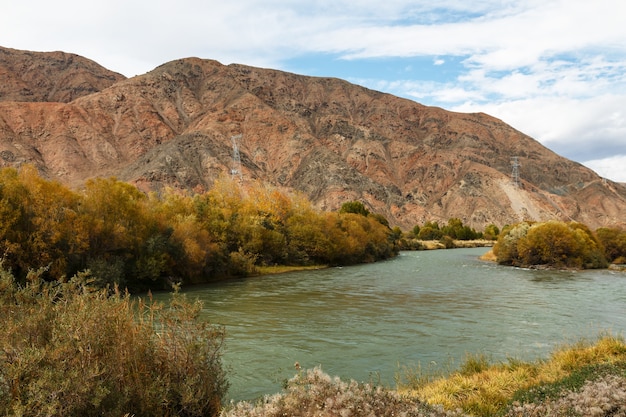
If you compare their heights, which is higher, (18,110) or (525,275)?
(18,110)

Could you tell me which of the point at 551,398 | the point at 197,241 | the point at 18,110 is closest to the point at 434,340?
the point at 551,398

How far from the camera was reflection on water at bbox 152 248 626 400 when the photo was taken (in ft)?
50.6

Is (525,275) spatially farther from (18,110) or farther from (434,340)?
(18,110)

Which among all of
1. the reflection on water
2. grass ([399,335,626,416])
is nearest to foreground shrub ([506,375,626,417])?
grass ([399,335,626,416])

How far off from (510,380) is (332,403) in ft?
21.8

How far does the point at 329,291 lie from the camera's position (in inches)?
1379

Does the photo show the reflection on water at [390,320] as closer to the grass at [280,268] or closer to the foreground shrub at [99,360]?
the foreground shrub at [99,360]

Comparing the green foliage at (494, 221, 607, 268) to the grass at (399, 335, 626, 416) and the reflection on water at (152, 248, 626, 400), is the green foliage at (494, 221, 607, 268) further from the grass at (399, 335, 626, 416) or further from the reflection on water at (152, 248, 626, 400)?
the grass at (399, 335, 626, 416)

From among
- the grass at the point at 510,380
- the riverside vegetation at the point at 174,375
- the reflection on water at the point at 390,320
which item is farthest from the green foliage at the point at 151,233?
the grass at the point at 510,380

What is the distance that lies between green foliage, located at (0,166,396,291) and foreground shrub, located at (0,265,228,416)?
10565 millimetres

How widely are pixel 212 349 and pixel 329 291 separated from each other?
88.4 feet

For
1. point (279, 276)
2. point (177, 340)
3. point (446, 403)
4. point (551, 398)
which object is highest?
point (177, 340)

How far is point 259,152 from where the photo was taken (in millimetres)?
156875

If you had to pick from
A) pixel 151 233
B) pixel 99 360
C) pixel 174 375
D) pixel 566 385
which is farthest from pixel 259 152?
pixel 99 360
